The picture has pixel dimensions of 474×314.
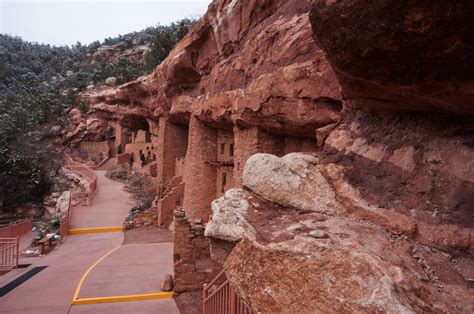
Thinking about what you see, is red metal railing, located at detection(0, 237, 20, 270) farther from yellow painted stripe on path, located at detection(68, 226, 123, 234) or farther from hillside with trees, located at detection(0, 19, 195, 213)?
hillside with trees, located at detection(0, 19, 195, 213)

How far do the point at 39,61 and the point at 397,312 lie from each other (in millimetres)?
70173

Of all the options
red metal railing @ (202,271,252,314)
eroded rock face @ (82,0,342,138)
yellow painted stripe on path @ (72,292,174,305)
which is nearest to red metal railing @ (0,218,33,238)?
yellow painted stripe on path @ (72,292,174,305)

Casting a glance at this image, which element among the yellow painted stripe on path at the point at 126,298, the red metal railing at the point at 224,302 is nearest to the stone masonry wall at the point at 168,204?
the yellow painted stripe on path at the point at 126,298

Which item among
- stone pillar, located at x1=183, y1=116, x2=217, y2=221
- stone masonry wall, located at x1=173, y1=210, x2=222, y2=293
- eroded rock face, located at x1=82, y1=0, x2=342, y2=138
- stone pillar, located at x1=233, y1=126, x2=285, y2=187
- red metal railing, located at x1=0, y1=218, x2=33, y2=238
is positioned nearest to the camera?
eroded rock face, located at x1=82, y1=0, x2=342, y2=138

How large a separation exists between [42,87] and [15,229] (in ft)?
134

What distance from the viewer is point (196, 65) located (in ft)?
43.2

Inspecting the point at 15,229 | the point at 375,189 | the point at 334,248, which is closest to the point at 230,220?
the point at 334,248

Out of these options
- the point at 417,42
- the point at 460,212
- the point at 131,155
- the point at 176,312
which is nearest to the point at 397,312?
the point at 460,212

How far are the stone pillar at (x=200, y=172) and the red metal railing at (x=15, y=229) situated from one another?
24.9 feet

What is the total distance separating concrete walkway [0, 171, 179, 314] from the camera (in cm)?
721

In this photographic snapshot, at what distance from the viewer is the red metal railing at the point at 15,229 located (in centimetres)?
1321

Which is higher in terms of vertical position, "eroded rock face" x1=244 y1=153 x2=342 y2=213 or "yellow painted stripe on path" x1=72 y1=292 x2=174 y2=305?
"eroded rock face" x1=244 y1=153 x2=342 y2=213

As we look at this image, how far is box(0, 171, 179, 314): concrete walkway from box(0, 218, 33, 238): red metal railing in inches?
86.8

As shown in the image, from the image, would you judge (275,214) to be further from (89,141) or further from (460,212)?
(89,141)
